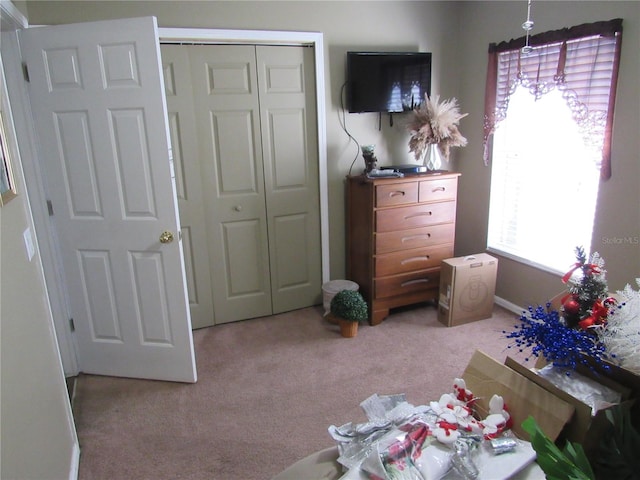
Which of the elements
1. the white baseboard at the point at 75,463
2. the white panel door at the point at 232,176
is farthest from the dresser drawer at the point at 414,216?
the white baseboard at the point at 75,463

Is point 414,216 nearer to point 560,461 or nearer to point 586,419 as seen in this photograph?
point 586,419

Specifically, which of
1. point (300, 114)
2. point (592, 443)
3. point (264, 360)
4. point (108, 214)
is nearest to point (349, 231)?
point (300, 114)

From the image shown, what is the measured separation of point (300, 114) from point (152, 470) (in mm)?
2397

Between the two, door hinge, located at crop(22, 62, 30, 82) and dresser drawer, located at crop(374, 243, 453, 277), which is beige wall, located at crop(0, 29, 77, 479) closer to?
door hinge, located at crop(22, 62, 30, 82)

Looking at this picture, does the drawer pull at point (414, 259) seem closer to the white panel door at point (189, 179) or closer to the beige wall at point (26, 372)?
the white panel door at point (189, 179)

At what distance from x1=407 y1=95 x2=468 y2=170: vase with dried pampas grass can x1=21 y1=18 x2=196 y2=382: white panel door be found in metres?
1.79

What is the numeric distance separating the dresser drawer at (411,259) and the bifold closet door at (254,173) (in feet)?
1.92

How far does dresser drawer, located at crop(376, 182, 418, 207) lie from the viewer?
3107 millimetres

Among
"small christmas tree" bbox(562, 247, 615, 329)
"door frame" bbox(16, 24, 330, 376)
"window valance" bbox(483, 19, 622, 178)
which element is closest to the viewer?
"small christmas tree" bbox(562, 247, 615, 329)

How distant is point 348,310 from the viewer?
306cm

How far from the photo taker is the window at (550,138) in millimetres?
2615

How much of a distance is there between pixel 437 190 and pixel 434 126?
0.45m

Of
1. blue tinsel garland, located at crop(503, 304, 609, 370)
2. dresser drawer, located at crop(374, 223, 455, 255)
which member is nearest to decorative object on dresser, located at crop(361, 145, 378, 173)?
dresser drawer, located at crop(374, 223, 455, 255)

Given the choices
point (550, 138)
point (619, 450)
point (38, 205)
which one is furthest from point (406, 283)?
point (38, 205)
